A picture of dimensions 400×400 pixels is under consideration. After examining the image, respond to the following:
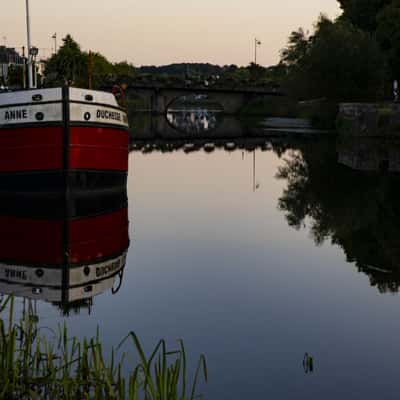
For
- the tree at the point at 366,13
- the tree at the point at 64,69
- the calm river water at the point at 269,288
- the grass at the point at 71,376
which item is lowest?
the calm river water at the point at 269,288

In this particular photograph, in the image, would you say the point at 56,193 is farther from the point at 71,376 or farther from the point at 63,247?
the point at 71,376

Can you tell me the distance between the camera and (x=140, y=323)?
8336mm

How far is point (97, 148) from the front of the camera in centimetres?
1819

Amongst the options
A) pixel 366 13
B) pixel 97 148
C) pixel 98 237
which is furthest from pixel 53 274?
pixel 366 13

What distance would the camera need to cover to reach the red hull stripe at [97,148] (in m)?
17.6

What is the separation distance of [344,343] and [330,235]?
6753 millimetres

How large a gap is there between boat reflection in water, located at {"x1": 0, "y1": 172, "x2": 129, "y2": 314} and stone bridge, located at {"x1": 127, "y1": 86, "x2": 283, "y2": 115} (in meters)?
72.6

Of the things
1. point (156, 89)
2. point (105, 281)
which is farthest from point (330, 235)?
point (156, 89)

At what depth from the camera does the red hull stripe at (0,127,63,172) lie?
17406 millimetres

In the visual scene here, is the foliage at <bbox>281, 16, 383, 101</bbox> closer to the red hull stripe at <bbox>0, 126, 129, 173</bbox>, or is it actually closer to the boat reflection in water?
the boat reflection in water

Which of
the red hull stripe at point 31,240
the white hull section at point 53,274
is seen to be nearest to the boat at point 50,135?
the red hull stripe at point 31,240

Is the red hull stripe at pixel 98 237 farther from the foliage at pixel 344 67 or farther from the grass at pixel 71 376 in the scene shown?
the foliage at pixel 344 67

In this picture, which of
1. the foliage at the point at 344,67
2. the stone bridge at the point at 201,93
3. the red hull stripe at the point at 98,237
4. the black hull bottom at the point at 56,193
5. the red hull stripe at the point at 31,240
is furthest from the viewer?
the stone bridge at the point at 201,93

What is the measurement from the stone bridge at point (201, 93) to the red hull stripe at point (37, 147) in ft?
240
